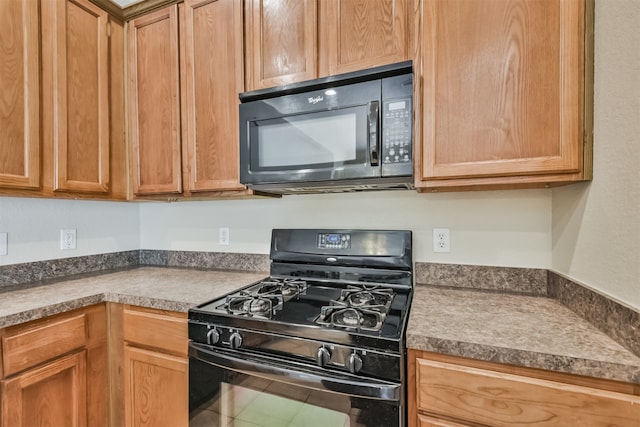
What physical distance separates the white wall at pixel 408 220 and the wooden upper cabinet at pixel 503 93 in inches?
13.6

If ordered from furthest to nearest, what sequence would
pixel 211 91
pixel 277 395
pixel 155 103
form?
pixel 155 103 → pixel 211 91 → pixel 277 395

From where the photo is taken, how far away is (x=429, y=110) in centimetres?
113

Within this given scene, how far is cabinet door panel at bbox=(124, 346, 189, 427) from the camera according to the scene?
1.25 m

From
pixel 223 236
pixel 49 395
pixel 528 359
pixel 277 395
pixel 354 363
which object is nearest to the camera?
pixel 528 359

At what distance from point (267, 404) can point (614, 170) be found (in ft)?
4.19

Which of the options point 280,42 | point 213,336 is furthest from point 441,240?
point 280,42

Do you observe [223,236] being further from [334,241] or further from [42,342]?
[42,342]

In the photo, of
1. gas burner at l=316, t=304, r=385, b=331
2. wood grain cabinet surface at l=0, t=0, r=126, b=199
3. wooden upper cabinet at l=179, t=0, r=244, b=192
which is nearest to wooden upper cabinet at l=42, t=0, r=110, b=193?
wood grain cabinet surface at l=0, t=0, r=126, b=199

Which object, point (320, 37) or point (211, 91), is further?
point (211, 91)

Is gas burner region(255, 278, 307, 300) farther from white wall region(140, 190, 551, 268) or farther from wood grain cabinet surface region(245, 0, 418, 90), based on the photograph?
wood grain cabinet surface region(245, 0, 418, 90)

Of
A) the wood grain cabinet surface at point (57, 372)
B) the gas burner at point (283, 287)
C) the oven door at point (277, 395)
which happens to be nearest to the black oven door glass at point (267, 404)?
the oven door at point (277, 395)

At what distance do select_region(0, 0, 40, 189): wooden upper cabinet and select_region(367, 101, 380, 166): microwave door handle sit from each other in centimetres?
152

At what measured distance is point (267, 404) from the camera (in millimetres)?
1017

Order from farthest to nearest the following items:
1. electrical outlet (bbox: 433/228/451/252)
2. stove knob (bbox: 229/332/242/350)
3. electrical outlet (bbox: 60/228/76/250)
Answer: electrical outlet (bbox: 60/228/76/250) → electrical outlet (bbox: 433/228/451/252) → stove knob (bbox: 229/332/242/350)
